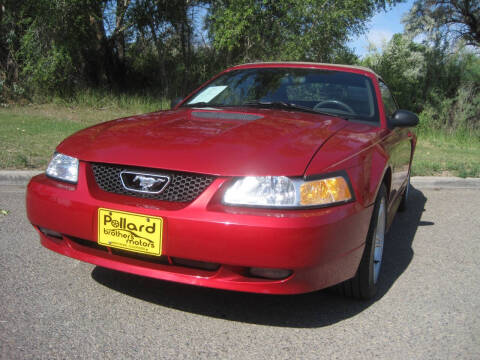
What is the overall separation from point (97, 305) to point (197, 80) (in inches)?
583

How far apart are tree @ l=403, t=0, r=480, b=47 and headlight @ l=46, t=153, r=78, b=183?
16.5m

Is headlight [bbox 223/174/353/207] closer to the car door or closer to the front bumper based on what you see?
the front bumper

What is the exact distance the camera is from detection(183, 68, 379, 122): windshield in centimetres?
362

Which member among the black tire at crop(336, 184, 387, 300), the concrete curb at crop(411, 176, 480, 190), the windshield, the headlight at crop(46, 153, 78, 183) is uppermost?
the windshield

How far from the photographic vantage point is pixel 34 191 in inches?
109

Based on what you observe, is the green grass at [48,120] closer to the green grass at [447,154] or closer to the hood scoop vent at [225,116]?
the hood scoop vent at [225,116]

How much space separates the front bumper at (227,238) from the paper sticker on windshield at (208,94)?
1.57m

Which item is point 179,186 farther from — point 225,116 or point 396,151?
point 396,151

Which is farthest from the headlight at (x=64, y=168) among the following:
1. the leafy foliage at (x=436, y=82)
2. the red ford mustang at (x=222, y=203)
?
the leafy foliage at (x=436, y=82)

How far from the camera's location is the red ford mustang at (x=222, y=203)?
2.29m

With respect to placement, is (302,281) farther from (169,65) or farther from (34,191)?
(169,65)

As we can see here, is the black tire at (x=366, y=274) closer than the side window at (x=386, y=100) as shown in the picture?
Yes

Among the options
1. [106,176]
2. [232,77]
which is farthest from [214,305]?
[232,77]

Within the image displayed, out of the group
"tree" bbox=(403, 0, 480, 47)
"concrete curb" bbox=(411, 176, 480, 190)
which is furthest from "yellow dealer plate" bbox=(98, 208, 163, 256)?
"tree" bbox=(403, 0, 480, 47)
